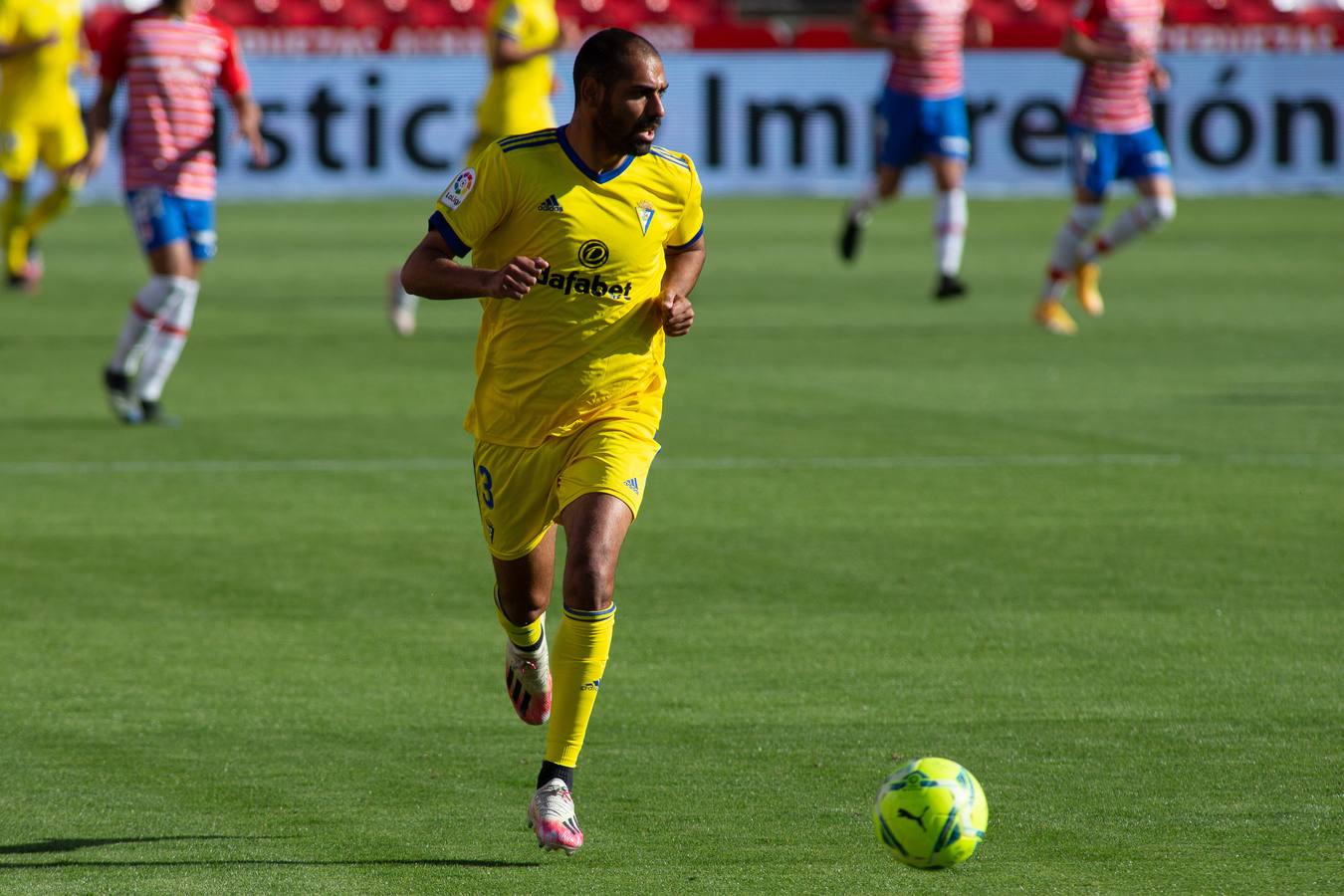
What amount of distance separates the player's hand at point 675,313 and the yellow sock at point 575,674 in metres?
0.72

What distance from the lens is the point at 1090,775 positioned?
5383mm

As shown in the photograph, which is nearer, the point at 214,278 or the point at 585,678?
the point at 585,678

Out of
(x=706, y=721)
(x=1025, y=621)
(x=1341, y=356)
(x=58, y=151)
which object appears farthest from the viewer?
(x=58, y=151)

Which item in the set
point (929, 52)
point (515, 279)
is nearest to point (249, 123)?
point (929, 52)

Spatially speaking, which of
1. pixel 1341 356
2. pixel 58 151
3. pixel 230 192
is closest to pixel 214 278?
pixel 58 151

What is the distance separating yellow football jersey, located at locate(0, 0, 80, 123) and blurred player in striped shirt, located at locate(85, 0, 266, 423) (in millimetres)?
6660

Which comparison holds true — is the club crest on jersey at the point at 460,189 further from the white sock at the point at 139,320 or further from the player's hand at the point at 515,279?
the white sock at the point at 139,320

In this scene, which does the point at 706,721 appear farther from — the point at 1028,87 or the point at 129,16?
the point at 1028,87

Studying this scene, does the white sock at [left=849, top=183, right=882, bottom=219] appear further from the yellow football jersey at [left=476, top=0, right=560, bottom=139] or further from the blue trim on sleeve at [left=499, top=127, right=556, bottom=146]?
the blue trim on sleeve at [left=499, top=127, right=556, bottom=146]

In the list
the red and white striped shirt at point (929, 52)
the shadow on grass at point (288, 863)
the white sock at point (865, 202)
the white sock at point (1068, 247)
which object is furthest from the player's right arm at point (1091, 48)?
the shadow on grass at point (288, 863)

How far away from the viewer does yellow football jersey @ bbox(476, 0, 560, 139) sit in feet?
47.6

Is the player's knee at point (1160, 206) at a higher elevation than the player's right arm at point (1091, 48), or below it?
below

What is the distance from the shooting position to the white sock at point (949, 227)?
15867 mm

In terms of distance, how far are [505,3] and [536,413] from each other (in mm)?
9508
